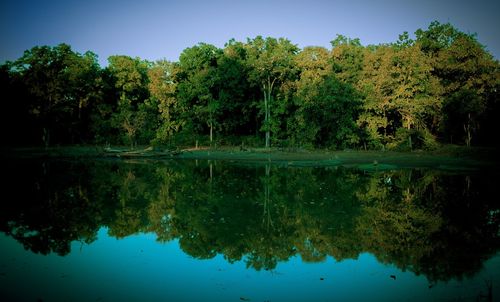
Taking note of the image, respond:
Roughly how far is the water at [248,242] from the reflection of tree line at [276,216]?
0.04 meters

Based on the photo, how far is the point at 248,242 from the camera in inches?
376

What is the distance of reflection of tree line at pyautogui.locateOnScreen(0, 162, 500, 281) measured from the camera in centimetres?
901

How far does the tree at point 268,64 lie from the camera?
46.0 metres

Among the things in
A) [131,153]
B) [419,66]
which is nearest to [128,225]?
[131,153]

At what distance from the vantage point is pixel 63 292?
6551mm

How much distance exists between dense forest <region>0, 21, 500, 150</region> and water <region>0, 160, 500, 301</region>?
25.1m

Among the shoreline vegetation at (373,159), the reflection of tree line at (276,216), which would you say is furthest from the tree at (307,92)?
the reflection of tree line at (276,216)

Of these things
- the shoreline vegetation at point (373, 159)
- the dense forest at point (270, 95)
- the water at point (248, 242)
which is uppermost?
the dense forest at point (270, 95)

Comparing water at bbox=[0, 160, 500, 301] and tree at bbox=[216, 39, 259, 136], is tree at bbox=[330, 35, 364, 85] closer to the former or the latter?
tree at bbox=[216, 39, 259, 136]

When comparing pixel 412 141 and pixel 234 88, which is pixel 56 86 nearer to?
pixel 234 88

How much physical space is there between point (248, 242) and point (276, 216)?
2.86 m

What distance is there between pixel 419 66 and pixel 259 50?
19.4m

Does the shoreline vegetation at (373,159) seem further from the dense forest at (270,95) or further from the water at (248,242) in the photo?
the water at (248,242)

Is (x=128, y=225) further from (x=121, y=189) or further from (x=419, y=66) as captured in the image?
(x=419, y=66)
